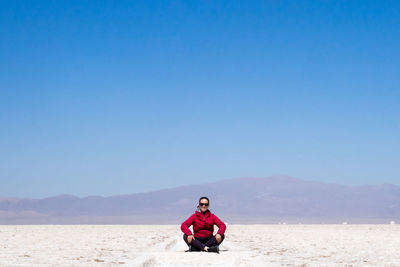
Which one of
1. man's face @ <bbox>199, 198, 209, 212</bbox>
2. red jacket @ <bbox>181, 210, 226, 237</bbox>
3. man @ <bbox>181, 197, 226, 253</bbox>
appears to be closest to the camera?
man's face @ <bbox>199, 198, 209, 212</bbox>

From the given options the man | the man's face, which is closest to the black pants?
the man

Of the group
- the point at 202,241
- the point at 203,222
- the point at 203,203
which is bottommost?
the point at 202,241

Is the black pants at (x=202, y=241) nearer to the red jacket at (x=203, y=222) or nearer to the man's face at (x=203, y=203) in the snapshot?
the red jacket at (x=203, y=222)

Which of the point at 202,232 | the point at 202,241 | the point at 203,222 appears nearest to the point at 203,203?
the point at 203,222

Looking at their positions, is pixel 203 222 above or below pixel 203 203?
below

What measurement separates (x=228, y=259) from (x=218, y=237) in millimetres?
1481

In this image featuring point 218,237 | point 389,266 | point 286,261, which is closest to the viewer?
point 218,237

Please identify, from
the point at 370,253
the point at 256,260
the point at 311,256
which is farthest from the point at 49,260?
the point at 370,253

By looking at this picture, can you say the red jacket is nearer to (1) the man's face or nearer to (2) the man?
(2) the man

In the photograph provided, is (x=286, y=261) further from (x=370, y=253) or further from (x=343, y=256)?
(x=370, y=253)

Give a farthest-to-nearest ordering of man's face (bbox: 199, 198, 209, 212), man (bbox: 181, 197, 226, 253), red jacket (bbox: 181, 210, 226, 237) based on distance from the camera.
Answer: red jacket (bbox: 181, 210, 226, 237), man (bbox: 181, 197, 226, 253), man's face (bbox: 199, 198, 209, 212)

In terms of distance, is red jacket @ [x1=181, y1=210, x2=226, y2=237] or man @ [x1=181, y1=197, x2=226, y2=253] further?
red jacket @ [x1=181, y1=210, x2=226, y2=237]

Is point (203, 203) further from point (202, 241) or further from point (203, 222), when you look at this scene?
point (202, 241)

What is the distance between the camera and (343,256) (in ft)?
50.5
